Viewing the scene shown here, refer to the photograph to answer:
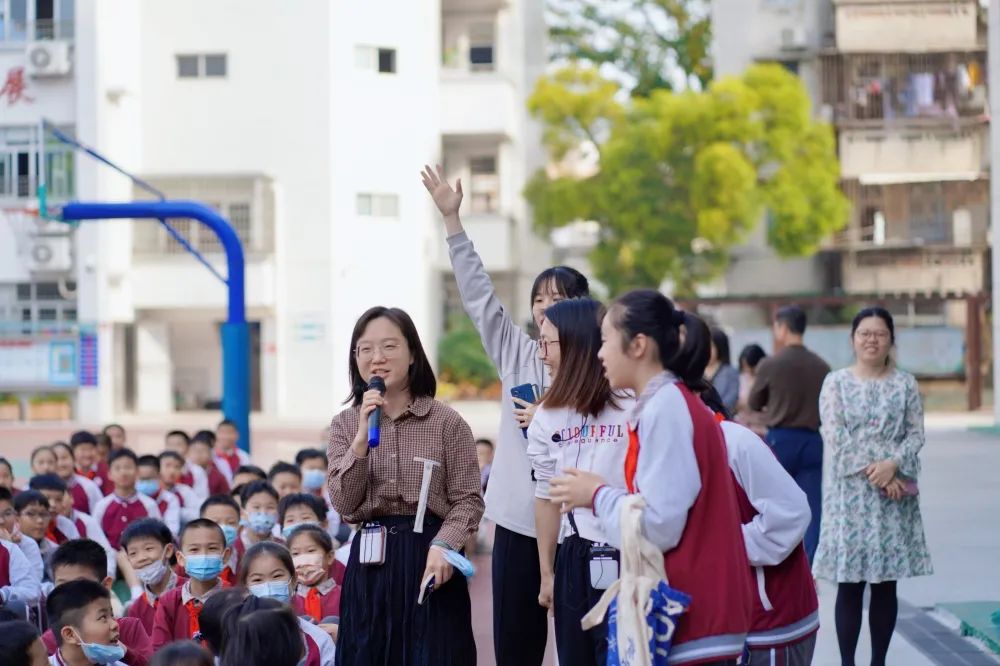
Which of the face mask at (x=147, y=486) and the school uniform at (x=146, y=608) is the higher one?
the face mask at (x=147, y=486)

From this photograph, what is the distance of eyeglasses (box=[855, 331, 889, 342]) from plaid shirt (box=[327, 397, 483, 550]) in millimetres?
2704

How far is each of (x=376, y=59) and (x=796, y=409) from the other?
2832 centimetres

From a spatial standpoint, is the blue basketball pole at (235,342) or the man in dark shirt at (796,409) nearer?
the man in dark shirt at (796,409)

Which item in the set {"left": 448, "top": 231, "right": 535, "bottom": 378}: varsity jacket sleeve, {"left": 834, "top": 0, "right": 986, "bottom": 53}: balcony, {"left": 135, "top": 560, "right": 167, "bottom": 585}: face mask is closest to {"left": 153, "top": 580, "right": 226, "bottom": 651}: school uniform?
{"left": 135, "top": 560, "right": 167, "bottom": 585}: face mask

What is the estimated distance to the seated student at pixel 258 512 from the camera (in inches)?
344

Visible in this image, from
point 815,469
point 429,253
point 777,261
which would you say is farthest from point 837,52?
point 815,469

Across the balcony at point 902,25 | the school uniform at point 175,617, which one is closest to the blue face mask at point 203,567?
the school uniform at point 175,617

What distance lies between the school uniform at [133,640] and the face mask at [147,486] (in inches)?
190

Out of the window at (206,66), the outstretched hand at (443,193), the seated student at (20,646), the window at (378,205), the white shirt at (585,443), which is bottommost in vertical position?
the seated student at (20,646)

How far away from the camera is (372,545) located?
493 cm

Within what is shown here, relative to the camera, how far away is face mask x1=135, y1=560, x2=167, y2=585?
7.29 meters

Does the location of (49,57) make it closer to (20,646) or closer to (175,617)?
(175,617)

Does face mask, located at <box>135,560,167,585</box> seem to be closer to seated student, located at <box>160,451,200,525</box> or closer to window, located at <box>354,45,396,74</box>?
seated student, located at <box>160,451,200,525</box>

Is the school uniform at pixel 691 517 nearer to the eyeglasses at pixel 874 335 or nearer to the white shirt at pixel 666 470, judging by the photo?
the white shirt at pixel 666 470
